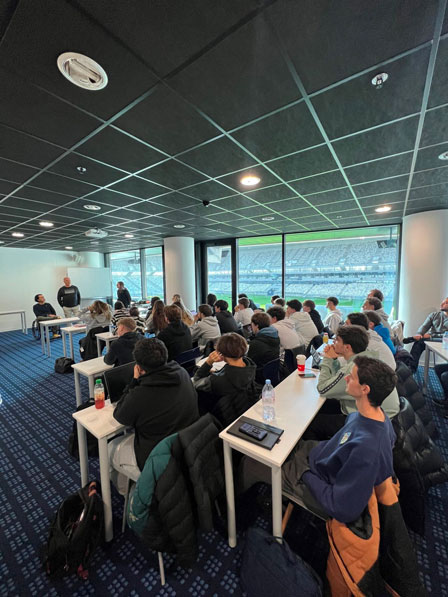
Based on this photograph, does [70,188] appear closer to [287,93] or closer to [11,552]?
[287,93]

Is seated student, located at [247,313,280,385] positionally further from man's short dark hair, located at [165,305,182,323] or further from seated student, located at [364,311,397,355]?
seated student, located at [364,311,397,355]

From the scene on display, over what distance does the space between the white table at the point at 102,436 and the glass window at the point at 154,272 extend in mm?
7401

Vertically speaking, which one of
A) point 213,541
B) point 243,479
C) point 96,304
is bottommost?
point 213,541

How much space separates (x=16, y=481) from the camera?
6.83 ft

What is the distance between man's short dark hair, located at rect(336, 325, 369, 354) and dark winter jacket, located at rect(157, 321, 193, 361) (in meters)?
1.95

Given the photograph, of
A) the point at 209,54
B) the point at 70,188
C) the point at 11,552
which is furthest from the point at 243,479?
the point at 70,188

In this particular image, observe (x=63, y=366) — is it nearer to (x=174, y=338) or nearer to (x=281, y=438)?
(x=174, y=338)

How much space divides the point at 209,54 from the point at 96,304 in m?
4.19

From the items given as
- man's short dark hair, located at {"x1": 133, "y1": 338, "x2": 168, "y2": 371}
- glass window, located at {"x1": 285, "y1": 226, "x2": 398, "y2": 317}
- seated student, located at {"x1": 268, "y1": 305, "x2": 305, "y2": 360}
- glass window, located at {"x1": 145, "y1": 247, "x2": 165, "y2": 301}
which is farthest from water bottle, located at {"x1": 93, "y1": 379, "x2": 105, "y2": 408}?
glass window, located at {"x1": 145, "y1": 247, "x2": 165, "y2": 301}

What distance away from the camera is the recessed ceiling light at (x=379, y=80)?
138cm

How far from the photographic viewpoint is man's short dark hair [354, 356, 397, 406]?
118 cm

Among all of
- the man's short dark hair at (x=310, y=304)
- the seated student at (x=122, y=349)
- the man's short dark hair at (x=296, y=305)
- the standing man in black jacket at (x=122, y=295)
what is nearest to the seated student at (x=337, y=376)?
the seated student at (x=122, y=349)

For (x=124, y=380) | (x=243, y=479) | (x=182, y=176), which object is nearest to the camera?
(x=243, y=479)

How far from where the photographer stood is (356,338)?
1869 mm
